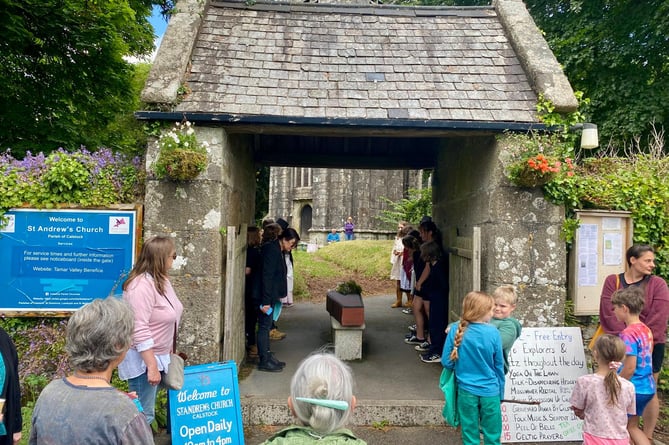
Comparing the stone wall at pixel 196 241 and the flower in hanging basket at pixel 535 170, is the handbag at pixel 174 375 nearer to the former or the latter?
the stone wall at pixel 196 241

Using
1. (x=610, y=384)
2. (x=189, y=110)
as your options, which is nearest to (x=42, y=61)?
(x=189, y=110)

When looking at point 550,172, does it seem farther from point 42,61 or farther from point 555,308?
point 42,61

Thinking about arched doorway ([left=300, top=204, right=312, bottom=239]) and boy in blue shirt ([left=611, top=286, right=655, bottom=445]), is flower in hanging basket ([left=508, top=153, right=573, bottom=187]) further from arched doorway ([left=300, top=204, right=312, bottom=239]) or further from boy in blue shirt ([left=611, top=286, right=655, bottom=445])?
arched doorway ([left=300, top=204, right=312, bottom=239])

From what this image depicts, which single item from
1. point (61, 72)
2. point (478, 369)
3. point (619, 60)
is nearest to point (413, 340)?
point (478, 369)

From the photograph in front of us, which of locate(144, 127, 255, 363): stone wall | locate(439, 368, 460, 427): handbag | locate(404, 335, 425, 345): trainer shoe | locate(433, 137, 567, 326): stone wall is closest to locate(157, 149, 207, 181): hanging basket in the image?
locate(144, 127, 255, 363): stone wall

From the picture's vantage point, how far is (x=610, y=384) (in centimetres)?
315

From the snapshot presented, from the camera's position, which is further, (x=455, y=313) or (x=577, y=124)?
(x=455, y=313)

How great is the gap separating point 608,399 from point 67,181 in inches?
213

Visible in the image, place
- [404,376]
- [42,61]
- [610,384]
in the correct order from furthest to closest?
1. [42,61]
2. [404,376]
3. [610,384]

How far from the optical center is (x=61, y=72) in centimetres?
773

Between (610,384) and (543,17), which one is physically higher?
(543,17)

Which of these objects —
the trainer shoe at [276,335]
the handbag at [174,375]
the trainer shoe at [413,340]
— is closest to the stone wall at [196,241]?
the handbag at [174,375]

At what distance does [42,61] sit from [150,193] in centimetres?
493

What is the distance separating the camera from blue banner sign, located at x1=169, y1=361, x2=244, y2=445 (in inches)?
152
